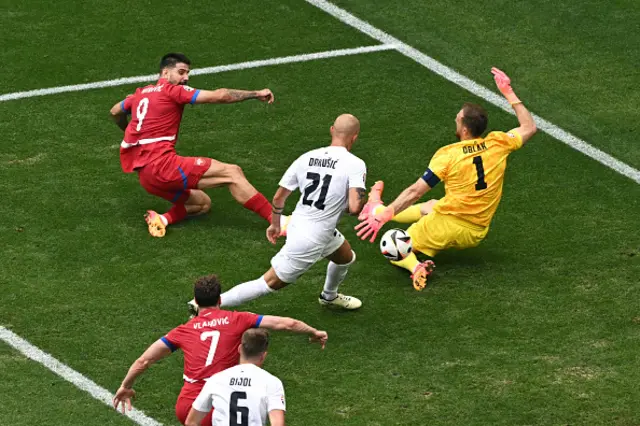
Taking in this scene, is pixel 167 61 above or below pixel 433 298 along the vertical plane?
above

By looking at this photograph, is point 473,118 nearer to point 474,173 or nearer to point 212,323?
point 474,173

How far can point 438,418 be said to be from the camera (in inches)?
432

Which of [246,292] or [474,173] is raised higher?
[474,173]

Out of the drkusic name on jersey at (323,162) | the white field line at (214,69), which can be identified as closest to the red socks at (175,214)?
the drkusic name on jersey at (323,162)

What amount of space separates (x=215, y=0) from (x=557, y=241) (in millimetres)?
7420

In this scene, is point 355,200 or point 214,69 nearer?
point 355,200

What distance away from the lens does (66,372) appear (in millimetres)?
11648

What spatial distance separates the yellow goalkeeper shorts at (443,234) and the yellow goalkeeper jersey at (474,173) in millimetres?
69

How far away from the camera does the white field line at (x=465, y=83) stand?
1549 cm

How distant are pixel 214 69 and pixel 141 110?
11.8 ft

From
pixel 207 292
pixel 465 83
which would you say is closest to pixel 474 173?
pixel 207 292

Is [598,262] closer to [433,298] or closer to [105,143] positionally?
[433,298]

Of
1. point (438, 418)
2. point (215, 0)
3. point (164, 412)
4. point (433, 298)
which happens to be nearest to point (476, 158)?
point (433, 298)

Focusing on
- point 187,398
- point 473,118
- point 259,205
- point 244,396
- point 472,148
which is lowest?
point 259,205
